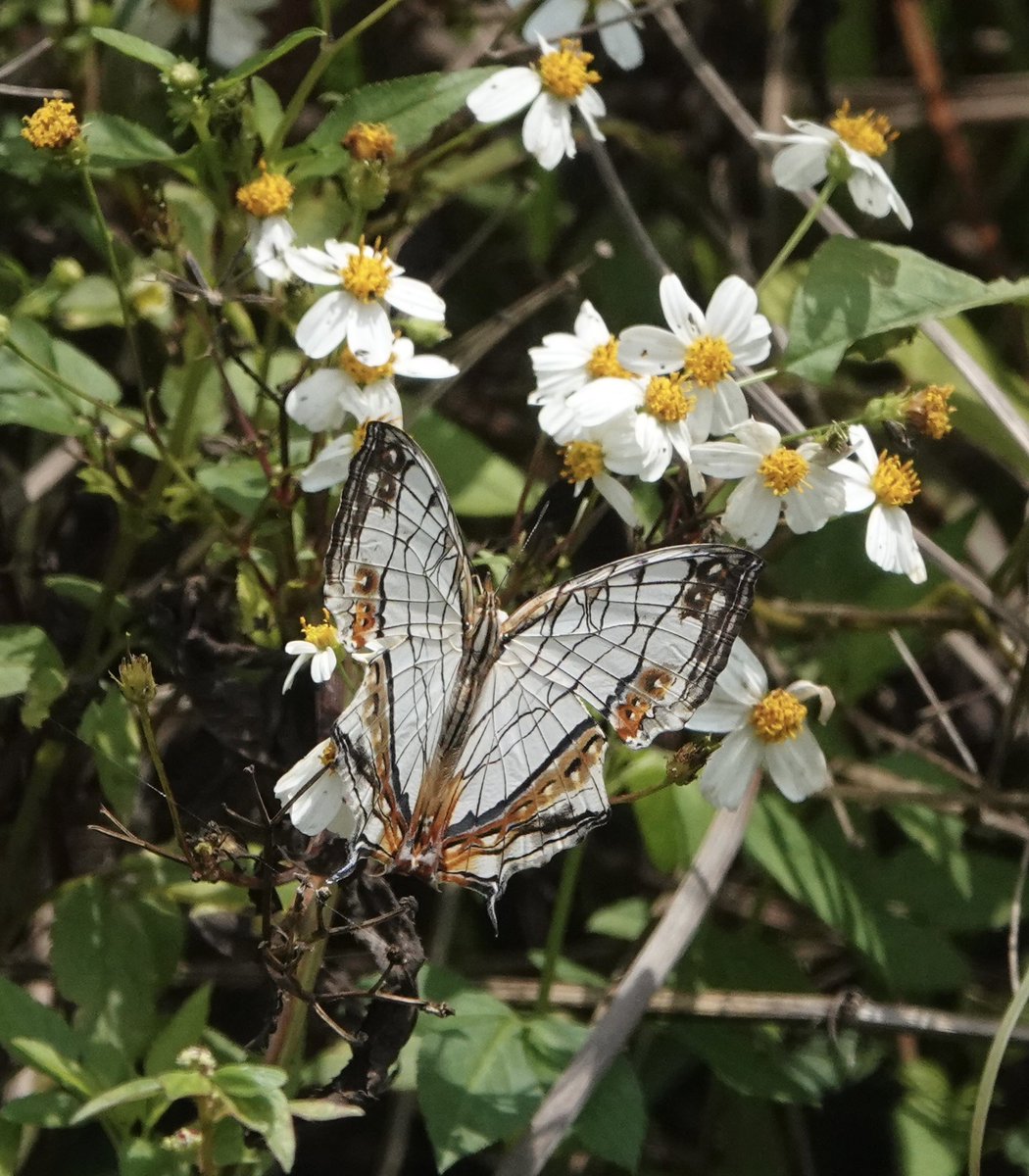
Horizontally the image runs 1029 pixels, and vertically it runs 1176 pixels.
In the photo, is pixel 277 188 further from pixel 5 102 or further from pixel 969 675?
pixel 969 675

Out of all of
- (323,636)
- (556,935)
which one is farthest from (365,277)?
(556,935)

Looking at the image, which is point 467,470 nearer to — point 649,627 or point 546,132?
point 546,132

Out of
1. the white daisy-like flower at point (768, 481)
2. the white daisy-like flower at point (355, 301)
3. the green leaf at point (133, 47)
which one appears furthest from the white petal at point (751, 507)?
the green leaf at point (133, 47)

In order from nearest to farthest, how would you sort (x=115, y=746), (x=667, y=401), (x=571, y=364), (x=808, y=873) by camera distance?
(x=667, y=401)
(x=571, y=364)
(x=115, y=746)
(x=808, y=873)

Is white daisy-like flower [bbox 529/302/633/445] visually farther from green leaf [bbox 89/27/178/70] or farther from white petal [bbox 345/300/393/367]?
green leaf [bbox 89/27/178/70]

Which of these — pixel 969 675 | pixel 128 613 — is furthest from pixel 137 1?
pixel 969 675

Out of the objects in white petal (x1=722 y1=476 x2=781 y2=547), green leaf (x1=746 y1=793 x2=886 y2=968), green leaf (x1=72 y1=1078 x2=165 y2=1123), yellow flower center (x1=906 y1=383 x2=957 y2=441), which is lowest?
green leaf (x1=72 y1=1078 x2=165 y2=1123)

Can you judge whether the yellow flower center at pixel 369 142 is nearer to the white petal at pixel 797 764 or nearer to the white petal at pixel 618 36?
the white petal at pixel 618 36

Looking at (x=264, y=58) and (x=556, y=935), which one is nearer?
(x=264, y=58)

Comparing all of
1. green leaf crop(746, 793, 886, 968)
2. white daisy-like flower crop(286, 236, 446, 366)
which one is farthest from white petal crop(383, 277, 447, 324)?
green leaf crop(746, 793, 886, 968)
